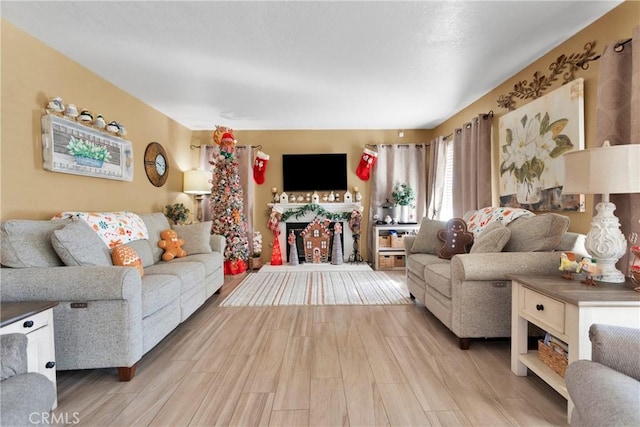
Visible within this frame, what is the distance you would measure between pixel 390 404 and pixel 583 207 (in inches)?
89.4

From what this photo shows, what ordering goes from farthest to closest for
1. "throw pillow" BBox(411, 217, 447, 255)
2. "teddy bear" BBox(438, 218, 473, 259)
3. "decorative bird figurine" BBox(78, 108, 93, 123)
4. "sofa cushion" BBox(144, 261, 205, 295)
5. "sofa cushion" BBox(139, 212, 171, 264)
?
"throw pillow" BBox(411, 217, 447, 255), "sofa cushion" BBox(139, 212, 171, 264), "teddy bear" BBox(438, 218, 473, 259), "decorative bird figurine" BBox(78, 108, 93, 123), "sofa cushion" BBox(144, 261, 205, 295)

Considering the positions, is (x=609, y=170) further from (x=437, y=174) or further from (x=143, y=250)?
(x=143, y=250)

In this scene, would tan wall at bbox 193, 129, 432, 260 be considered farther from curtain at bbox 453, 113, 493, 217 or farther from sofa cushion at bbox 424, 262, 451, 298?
sofa cushion at bbox 424, 262, 451, 298

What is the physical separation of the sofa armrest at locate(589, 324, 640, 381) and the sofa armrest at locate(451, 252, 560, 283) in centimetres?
105

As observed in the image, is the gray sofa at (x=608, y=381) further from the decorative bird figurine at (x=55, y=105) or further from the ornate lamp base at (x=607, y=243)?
the decorative bird figurine at (x=55, y=105)

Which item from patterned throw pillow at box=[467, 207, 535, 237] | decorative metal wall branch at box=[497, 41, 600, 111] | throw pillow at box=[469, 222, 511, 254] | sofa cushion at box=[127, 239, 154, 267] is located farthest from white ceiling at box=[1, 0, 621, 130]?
sofa cushion at box=[127, 239, 154, 267]

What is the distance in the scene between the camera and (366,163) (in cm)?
533

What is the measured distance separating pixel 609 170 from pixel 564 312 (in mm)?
786

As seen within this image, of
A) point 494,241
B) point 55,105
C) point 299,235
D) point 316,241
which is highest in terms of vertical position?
point 55,105

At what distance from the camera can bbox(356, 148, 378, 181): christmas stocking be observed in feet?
17.3

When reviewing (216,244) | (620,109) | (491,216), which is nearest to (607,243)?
(620,109)

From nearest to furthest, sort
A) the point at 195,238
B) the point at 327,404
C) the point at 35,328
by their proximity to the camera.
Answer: the point at 35,328 < the point at 327,404 < the point at 195,238

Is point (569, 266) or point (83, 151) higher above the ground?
point (83, 151)


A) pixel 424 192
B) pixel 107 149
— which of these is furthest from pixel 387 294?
pixel 107 149
